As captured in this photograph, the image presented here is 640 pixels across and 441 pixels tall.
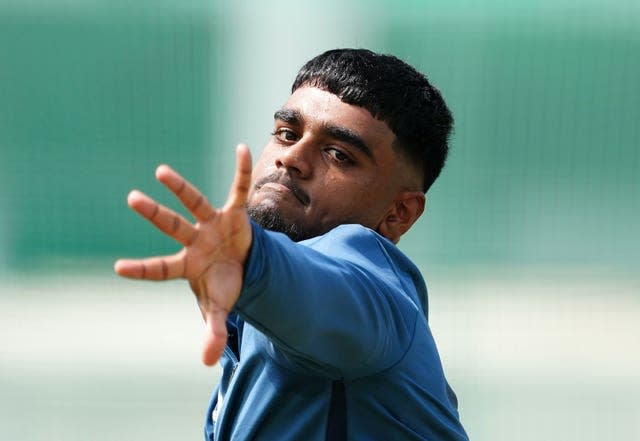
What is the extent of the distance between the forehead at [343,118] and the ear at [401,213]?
0.15m

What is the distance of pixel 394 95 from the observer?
2262 millimetres

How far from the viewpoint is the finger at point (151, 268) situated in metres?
1.36

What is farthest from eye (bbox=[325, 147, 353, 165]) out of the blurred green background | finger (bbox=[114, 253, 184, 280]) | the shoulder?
the blurred green background

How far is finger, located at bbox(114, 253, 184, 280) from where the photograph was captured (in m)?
1.36

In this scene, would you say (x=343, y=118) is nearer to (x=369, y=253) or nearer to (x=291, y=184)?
(x=291, y=184)

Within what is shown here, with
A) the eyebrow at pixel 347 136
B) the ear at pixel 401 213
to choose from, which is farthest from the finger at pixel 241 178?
the ear at pixel 401 213

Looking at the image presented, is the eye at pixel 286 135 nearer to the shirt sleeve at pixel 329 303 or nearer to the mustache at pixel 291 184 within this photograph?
the mustache at pixel 291 184

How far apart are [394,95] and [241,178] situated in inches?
33.1

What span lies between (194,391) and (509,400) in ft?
4.05

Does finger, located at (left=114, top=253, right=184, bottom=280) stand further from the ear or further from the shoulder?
the ear

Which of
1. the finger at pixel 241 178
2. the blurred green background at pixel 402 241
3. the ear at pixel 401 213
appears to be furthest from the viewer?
the blurred green background at pixel 402 241

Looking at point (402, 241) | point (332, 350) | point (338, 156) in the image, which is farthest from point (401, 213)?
point (402, 241)

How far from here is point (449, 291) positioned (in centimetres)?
475

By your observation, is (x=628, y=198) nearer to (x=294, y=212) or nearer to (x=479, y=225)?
(x=479, y=225)
